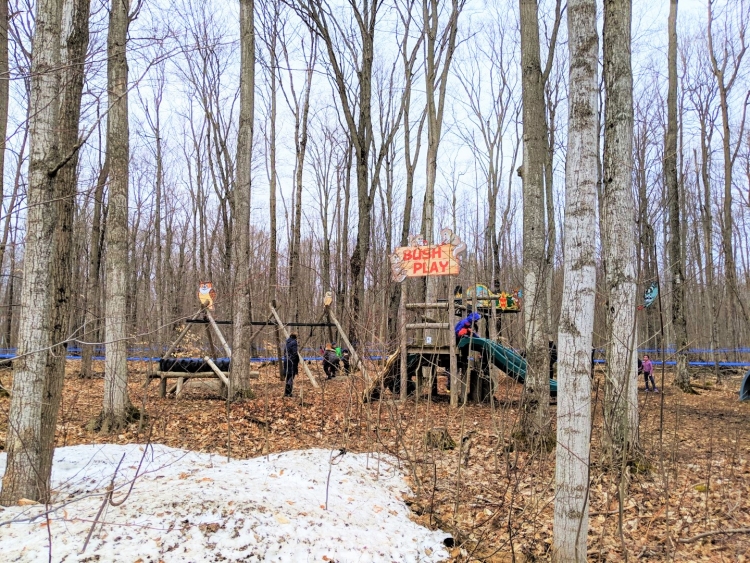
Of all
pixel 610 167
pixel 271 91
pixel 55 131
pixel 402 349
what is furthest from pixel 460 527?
pixel 271 91

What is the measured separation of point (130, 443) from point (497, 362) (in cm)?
635

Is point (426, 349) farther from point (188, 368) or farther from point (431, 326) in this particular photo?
point (188, 368)

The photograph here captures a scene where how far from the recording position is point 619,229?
502cm

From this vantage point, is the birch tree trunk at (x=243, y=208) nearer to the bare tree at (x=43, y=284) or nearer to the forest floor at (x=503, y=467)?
the forest floor at (x=503, y=467)

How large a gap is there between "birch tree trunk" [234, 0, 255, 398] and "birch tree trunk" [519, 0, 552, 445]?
5.12m

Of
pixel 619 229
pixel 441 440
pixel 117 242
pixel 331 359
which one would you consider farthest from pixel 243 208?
pixel 619 229

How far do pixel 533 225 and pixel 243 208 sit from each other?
5423 mm

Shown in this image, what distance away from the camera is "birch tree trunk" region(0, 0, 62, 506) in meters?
3.55

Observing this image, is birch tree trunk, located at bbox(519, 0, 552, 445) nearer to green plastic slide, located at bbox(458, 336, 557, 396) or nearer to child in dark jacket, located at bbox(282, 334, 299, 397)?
green plastic slide, located at bbox(458, 336, 557, 396)

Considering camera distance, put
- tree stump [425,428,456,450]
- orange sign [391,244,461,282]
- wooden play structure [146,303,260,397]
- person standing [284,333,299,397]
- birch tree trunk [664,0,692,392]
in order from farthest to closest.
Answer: birch tree trunk [664,0,692,392]
person standing [284,333,299,397]
wooden play structure [146,303,260,397]
orange sign [391,244,461,282]
tree stump [425,428,456,450]

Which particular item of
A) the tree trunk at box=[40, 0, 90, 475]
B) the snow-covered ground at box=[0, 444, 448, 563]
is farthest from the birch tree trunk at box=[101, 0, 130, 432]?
the tree trunk at box=[40, 0, 90, 475]

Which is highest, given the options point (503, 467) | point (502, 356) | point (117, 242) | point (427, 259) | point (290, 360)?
point (427, 259)

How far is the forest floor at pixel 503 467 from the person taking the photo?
381 centimetres

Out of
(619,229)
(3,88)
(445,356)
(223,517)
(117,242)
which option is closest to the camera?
(223,517)
